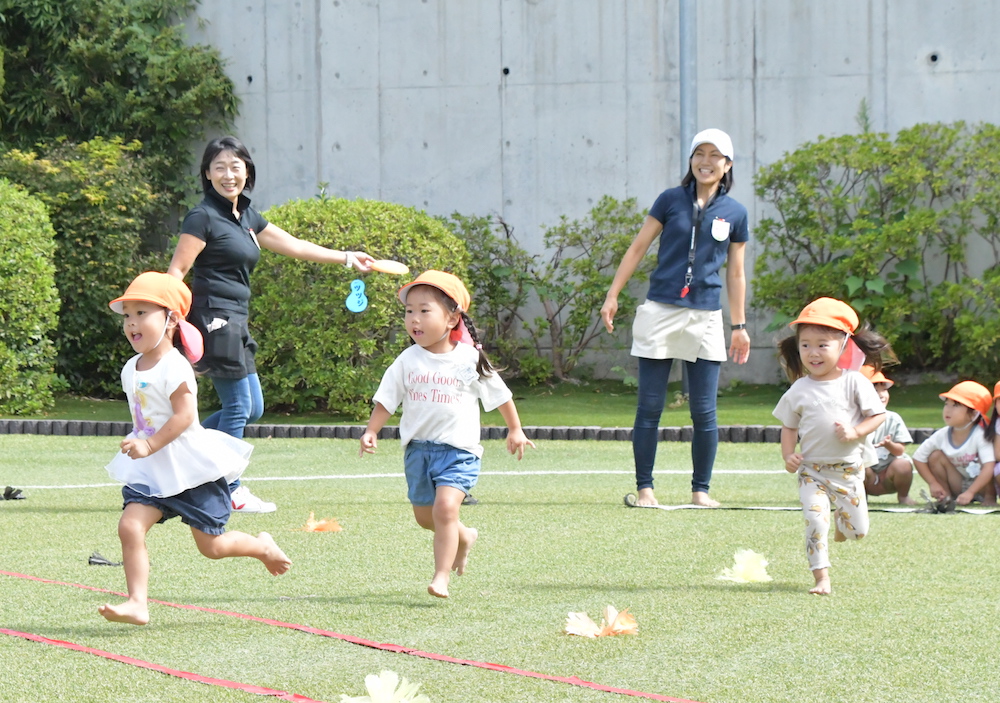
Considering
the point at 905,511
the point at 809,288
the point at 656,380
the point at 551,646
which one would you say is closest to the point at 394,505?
the point at 656,380

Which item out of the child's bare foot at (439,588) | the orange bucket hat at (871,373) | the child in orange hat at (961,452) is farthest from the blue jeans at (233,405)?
the child in orange hat at (961,452)

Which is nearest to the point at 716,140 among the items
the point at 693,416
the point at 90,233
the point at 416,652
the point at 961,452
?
the point at 693,416

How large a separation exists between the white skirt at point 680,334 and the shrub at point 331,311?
5.01 m

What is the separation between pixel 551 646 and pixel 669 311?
2.97 m

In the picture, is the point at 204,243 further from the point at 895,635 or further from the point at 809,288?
the point at 809,288

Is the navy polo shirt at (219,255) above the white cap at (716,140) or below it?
below

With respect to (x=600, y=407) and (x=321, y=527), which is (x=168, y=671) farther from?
(x=600, y=407)

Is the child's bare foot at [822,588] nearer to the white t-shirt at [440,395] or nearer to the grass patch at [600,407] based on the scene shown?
the white t-shirt at [440,395]

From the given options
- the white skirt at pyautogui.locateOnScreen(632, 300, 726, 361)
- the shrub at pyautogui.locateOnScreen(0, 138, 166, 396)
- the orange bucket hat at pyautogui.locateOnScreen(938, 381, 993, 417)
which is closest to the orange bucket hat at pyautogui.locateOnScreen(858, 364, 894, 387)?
the orange bucket hat at pyautogui.locateOnScreen(938, 381, 993, 417)

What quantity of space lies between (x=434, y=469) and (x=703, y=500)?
93.8 inches

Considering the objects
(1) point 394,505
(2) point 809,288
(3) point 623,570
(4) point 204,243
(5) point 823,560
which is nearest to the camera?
(5) point 823,560

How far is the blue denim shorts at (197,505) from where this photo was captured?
3857 millimetres

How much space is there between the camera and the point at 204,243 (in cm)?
596

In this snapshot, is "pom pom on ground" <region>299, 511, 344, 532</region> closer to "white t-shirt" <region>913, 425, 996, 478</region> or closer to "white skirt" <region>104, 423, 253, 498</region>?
"white skirt" <region>104, 423, 253, 498</region>
